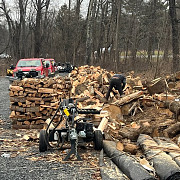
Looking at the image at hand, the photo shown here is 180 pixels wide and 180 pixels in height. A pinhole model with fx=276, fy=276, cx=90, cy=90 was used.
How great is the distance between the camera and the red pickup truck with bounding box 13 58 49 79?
17406 mm

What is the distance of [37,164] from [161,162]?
254 cm

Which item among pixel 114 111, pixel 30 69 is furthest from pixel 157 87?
Answer: pixel 30 69

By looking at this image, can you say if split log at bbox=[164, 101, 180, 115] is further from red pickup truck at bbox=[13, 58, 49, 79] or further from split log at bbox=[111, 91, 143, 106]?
red pickup truck at bbox=[13, 58, 49, 79]

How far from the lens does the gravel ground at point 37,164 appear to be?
520cm

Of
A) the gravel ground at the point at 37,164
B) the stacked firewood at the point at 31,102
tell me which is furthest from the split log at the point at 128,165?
the stacked firewood at the point at 31,102

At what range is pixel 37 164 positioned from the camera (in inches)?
229

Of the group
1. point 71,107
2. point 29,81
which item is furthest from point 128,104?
point 71,107

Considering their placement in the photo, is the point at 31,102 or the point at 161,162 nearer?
the point at 161,162

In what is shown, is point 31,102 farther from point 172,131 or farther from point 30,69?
point 30,69

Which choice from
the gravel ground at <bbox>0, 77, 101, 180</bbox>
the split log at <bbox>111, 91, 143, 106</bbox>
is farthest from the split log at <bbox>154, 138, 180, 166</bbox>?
the split log at <bbox>111, 91, 143, 106</bbox>

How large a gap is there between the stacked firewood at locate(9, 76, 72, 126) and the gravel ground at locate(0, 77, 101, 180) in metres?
1.91

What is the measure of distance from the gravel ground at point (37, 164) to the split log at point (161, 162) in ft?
3.58

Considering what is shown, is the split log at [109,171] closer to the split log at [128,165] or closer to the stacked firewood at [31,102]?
the split log at [128,165]

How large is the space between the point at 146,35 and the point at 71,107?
28281 mm
